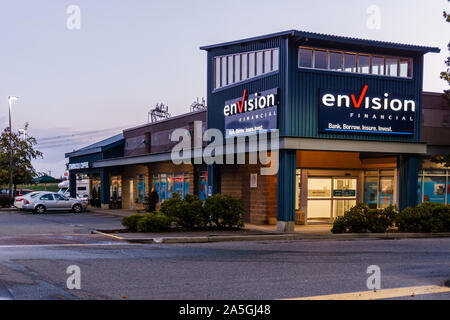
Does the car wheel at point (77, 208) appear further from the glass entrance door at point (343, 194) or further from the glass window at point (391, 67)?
the glass window at point (391, 67)

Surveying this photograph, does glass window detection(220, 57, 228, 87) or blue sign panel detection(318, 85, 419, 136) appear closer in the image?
blue sign panel detection(318, 85, 419, 136)

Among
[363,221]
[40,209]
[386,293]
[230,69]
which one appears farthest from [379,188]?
[40,209]

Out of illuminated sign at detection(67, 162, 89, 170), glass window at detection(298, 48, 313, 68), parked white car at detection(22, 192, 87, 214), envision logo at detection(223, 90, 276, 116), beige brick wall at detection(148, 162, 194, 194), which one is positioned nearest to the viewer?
glass window at detection(298, 48, 313, 68)

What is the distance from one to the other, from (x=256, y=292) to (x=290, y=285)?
90cm

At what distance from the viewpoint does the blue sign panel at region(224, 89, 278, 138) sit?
68.5ft

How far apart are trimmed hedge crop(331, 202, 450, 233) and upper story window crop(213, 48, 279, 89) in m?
6.73

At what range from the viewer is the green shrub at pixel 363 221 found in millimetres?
A: 19312

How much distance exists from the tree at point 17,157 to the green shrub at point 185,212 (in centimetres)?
3115

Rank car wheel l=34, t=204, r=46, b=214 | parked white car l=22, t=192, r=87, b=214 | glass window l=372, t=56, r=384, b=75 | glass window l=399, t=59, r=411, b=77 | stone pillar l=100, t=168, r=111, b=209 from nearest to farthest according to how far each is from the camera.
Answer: glass window l=372, t=56, r=384, b=75 < glass window l=399, t=59, r=411, b=77 < parked white car l=22, t=192, r=87, b=214 < car wheel l=34, t=204, r=46, b=214 < stone pillar l=100, t=168, r=111, b=209

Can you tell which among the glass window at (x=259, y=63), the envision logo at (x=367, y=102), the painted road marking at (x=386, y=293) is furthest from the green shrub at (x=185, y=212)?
the painted road marking at (x=386, y=293)

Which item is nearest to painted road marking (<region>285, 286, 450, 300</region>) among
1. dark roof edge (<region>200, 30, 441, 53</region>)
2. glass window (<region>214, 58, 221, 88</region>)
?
dark roof edge (<region>200, 30, 441, 53</region>)

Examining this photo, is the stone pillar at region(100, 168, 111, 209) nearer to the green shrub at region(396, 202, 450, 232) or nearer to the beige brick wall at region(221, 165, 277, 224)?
the beige brick wall at region(221, 165, 277, 224)

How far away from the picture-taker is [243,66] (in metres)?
23.4
